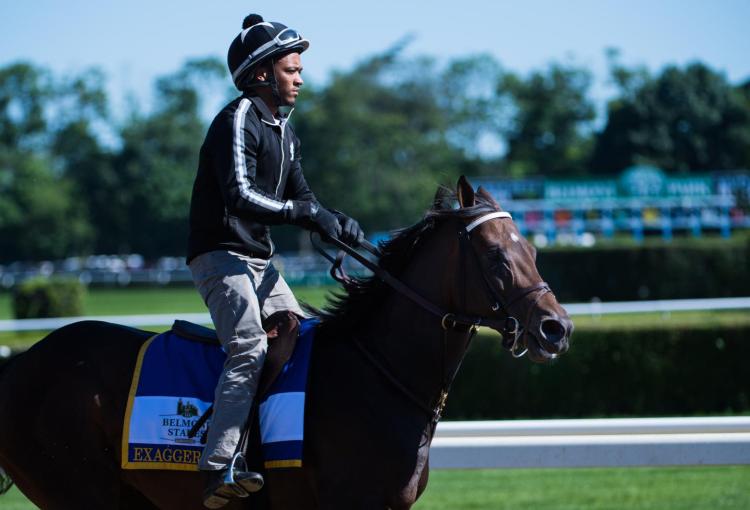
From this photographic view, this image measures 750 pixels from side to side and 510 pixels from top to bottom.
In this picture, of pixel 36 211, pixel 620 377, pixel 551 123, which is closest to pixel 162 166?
pixel 36 211

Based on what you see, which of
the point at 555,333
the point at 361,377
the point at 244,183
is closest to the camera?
the point at 555,333

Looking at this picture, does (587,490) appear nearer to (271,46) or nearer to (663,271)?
(271,46)

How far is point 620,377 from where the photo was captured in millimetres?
11617

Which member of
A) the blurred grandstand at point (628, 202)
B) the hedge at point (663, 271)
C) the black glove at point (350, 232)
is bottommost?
the hedge at point (663, 271)

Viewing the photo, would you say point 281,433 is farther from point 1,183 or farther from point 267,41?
point 1,183

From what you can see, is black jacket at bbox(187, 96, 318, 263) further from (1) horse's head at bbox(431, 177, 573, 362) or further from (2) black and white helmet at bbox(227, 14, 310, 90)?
(1) horse's head at bbox(431, 177, 573, 362)

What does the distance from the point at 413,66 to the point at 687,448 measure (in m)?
67.3

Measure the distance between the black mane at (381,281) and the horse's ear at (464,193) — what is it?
135 mm

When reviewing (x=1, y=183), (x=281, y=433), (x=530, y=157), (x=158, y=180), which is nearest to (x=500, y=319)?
(x=281, y=433)

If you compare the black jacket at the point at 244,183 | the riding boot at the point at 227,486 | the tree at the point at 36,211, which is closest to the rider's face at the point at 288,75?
the black jacket at the point at 244,183

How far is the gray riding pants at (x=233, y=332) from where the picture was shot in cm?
387

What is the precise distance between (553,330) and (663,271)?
2128cm

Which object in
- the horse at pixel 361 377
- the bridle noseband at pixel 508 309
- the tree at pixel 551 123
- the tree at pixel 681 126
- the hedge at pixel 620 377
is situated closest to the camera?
the bridle noseband at pixel 508 309

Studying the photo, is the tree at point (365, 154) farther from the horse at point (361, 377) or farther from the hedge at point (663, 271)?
the horse at point (361, 377)
